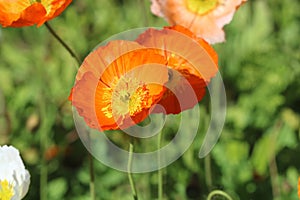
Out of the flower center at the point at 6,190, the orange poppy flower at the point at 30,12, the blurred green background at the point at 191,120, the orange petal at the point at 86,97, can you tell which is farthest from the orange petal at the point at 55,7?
the blurred green background at the point at 191,120

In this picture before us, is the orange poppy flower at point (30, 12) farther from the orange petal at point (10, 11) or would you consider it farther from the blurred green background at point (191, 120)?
the blurred green background at point (191, 120)

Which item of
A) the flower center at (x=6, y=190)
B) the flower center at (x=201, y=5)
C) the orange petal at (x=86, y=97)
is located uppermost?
the flower center at (x=201, y=5)

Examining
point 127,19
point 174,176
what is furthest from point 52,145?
point 127,19

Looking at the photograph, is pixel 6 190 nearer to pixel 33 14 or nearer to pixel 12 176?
pixel 12 176

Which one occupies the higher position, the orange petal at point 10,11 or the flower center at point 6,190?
the orange petal at point 10,11

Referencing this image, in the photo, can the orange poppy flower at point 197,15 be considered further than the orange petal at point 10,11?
Yes

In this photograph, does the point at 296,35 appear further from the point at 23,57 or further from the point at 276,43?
the point at 23,57

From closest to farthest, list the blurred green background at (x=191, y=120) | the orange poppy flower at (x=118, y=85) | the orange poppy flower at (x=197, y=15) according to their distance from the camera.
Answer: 1. the orange poppy flower at (x=118, y=85)
2. the orange poppy flower at (x=197, y=15)
3. the blurred green background at (x=191, y=120)

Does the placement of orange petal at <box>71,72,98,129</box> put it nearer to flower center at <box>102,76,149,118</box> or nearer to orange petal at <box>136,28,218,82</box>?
flower center at <box>102,76,149,118</box>
